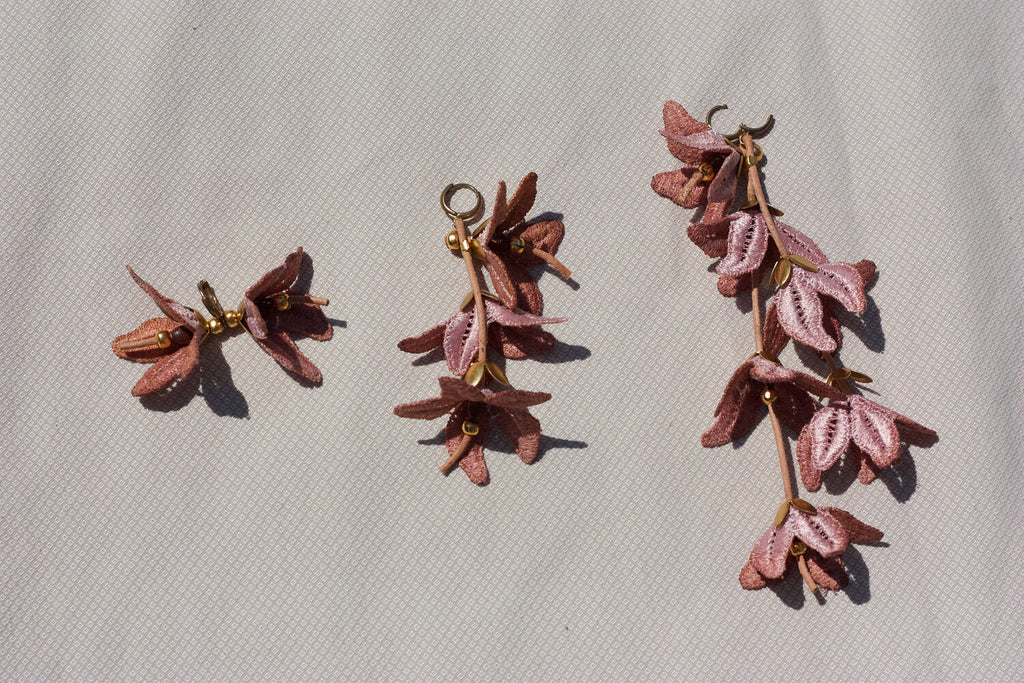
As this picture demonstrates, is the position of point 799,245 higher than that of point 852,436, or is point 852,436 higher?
point 799,245

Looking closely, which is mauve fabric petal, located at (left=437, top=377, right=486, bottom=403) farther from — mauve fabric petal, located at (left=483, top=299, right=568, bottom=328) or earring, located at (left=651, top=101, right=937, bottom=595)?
earring, located at (left=651, top=101, right=937, bottom=595)

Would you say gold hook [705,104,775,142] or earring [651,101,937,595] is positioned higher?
gold hook [705,104,775,142]

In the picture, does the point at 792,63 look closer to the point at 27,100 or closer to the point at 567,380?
the point at 567,380

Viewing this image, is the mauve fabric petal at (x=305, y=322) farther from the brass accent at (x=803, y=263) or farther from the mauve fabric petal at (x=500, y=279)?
the brass accent at (x=803, y=263)

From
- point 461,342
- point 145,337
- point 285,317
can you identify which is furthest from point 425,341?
point 145,337

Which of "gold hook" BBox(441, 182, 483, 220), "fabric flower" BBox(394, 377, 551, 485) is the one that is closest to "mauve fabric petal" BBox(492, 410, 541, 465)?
"fabric flower" BBox(394, 377, 551, 485)

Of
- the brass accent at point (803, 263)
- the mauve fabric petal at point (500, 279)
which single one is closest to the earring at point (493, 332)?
the mauve fabric petal at point (500, 279)

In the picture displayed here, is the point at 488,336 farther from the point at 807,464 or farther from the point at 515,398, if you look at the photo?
the point at 807,464
